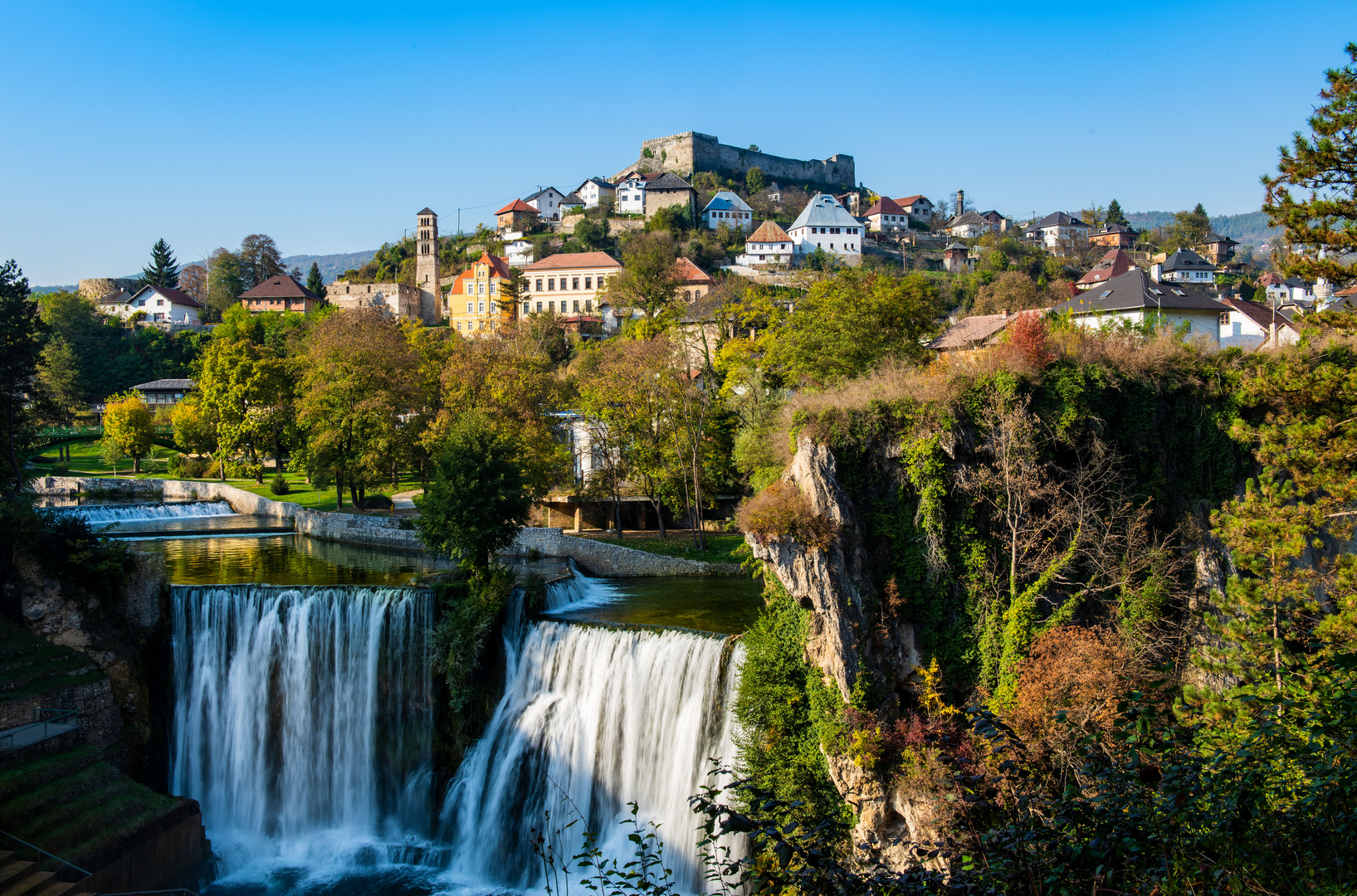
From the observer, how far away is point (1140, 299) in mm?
33094

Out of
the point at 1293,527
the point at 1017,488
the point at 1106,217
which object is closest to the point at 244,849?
the point at 1017,488

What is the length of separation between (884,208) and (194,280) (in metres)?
95.1

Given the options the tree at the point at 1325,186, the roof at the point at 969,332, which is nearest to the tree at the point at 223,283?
the roof at the point at 969,332

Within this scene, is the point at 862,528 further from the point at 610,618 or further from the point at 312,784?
the point at 312,784

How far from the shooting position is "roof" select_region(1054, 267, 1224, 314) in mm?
32844

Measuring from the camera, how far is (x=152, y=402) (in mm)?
72625

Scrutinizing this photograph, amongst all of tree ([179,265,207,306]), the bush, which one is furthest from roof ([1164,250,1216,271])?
tree ([179,265,207,306])

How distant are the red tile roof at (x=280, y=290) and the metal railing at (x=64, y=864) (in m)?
89.7

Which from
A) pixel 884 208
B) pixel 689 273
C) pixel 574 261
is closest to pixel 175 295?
pixel 574 261

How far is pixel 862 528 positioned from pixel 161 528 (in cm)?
3588

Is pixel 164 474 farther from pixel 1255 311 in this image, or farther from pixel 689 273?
pixel 1255 311

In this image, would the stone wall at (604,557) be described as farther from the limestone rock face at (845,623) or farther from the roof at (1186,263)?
the roof at (1186,263)

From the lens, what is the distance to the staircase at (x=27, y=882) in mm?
14398

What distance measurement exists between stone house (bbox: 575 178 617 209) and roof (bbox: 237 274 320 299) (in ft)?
123
